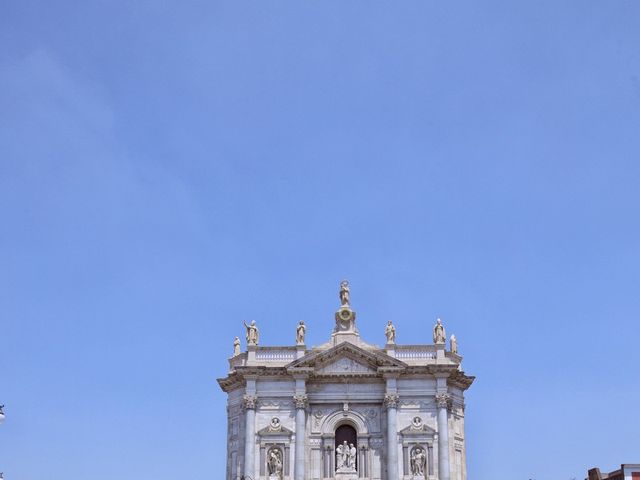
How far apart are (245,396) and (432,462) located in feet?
43.2

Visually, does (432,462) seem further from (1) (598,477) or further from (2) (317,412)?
(1) (598,477)

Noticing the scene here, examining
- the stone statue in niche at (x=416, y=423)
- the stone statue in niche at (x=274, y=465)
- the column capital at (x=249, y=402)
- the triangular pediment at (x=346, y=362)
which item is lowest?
the stone statue in niche at (x=274, y=465)

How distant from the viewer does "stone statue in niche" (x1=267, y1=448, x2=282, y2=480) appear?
62.8 m

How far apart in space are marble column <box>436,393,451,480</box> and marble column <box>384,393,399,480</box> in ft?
9.41

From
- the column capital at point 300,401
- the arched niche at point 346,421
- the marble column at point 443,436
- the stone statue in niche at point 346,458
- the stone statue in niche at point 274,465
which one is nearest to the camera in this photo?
the marble column at point 443,436

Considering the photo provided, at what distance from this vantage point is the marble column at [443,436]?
205 ft

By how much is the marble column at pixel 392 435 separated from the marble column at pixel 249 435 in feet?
29.2

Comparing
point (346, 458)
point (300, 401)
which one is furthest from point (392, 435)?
point (300, 401)

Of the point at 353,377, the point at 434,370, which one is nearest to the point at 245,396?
the point at 353,377

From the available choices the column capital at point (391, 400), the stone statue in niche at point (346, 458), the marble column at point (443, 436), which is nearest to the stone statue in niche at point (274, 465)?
the stone statue in niche at point (346, 458)

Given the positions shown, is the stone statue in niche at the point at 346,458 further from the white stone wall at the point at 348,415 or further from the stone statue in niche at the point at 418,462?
the stone statue in niche at the point at 418,462

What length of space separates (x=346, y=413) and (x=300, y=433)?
139 inches

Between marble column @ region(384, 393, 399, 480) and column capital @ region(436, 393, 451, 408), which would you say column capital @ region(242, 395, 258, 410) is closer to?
marble column @ region(384, 393, 399, 480)

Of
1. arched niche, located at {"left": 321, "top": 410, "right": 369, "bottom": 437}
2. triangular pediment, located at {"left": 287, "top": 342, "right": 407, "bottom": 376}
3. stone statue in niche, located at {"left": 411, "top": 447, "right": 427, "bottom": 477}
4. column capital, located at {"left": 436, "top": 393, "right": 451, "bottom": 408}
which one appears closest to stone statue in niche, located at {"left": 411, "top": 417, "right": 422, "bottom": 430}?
stone statue in niche, located at {"left": 411, "top": 447, "right": 427, "bottom": 477}
